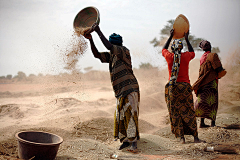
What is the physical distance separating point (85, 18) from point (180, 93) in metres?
2.15

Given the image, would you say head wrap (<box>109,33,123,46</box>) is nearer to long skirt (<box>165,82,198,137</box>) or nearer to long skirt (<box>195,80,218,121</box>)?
long skirt (<box>165,82,198,137</box>)

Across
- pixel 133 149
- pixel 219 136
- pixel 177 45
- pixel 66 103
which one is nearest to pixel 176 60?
pixel 177 45

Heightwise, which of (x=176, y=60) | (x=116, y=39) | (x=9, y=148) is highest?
(x=116, y=39)

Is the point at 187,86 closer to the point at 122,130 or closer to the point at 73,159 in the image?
the point at 122,130

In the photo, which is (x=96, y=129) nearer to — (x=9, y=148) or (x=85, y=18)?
(x=9, y=148)

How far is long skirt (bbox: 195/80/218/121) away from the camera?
5.07m

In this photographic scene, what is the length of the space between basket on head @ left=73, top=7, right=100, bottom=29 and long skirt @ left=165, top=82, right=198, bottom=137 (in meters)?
1.84

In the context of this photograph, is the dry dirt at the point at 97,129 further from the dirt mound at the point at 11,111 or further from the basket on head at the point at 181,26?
the basket on head at the point at 181,26

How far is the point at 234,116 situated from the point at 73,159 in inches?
192

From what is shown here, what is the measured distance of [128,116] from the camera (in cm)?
370

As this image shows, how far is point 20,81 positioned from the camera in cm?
1328

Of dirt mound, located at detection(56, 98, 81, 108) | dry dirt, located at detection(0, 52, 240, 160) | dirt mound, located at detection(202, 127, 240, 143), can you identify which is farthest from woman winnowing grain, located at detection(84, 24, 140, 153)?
dirt mound, located at detection(56, 98, 81, 108)

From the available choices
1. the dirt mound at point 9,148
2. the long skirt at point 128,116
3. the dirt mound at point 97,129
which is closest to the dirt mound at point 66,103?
the dirt mound at point 97,129

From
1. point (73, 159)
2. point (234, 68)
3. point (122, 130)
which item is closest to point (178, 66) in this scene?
point (122, 130)
